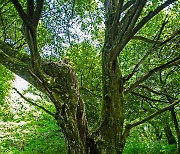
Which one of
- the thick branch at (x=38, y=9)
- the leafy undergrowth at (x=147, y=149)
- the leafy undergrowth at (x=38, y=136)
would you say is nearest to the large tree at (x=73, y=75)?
the thick branch at (x=38, y=9)

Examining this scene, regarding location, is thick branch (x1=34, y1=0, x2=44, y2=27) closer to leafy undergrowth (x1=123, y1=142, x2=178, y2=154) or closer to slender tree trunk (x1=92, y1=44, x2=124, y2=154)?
slender tree trunk (x1=92, y1=44, x2=124, y2=154)

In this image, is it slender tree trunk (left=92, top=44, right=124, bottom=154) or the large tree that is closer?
the large tree

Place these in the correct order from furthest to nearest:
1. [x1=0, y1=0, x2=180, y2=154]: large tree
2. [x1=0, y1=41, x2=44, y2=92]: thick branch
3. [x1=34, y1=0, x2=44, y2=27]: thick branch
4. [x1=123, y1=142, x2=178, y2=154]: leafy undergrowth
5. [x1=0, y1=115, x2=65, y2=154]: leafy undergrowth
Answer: [x1=123, y1=142, x2=178, y2=154]: leafy undergrowth, [x1=0, y1=115, x2=65, y2=154]: leafy undergrowth, [x1=0, y1=41, x2=44, y2=92]: thick branch, [x1=0, y1=0, x2=180, y2=154]: large tree, [x1=34, y1=0, x2=44, y2=27]: thick branch

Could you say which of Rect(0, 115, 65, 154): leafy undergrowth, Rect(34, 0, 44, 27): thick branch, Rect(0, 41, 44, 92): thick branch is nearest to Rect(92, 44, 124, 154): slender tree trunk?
Rect(0, 41, 44, 92): thick branch

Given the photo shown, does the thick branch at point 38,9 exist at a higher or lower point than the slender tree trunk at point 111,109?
higher

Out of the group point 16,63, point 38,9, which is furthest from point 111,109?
point 38,9

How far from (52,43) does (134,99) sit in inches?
107

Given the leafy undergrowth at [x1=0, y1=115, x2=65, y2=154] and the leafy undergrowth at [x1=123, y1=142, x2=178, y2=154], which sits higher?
the leafy undergrowth at [x1=0, y1=115, x2=65, y2=154]

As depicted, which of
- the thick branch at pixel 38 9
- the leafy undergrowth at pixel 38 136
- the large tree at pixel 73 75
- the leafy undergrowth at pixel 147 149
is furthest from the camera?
the leafy undergrowth at pixel 147 149

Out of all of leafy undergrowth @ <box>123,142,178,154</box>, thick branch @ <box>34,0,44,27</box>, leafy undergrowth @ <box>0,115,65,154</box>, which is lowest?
leafy undergrowth @ <box>123,142,178,154</box>

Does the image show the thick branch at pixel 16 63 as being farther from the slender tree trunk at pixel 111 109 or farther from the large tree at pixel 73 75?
the slender tree trunk at pixel 111 109

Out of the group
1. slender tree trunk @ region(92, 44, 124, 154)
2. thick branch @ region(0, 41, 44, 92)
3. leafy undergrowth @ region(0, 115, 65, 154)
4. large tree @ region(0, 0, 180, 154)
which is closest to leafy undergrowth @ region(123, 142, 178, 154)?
leafy undergrowth @ region(0, 115, 65, 154)

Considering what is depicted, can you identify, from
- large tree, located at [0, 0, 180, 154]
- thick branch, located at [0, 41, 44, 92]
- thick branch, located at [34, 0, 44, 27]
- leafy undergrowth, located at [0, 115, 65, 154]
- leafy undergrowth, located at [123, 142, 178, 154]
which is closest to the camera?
thick branch, located at [34, 0, 44, 27]

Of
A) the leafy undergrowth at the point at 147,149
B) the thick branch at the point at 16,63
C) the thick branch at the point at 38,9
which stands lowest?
the leafy undergrowth at the point at 147,149
